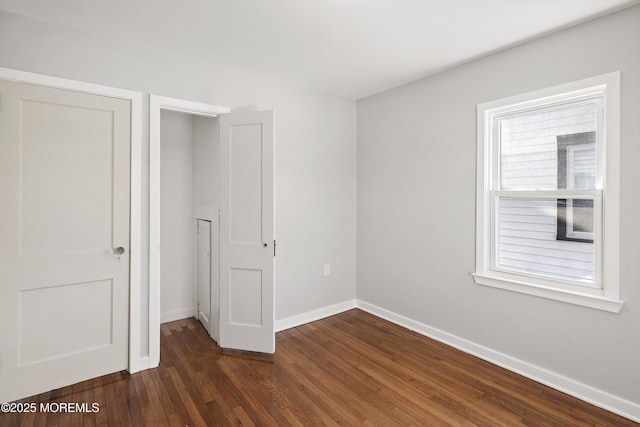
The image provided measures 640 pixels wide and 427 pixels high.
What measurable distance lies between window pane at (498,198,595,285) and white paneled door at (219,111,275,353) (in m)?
2.07

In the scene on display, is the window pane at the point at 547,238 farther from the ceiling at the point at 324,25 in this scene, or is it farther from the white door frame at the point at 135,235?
the white door frame at the point at 135,235

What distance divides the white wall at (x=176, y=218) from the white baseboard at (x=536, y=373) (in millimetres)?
2509

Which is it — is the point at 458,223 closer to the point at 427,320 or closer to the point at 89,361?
the point at 427,320

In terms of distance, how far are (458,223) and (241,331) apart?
225 centimetres

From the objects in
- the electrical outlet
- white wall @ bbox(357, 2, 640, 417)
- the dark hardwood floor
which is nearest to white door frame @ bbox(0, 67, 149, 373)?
the dark hardwood floor

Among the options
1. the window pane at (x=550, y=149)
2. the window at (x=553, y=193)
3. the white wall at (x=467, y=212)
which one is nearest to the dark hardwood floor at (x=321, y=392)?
the white wall at (x=467, y=212)

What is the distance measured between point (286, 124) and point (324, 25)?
1274 millimetres

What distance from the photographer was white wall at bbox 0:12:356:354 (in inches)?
89.7

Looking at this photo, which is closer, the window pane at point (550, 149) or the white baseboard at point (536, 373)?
the white baseboard at point (536, 373)

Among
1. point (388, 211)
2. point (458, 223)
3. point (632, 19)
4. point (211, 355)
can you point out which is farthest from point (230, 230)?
point (632, 19)

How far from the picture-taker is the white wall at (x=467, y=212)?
6.82 ft

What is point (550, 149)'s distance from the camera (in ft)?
8.25

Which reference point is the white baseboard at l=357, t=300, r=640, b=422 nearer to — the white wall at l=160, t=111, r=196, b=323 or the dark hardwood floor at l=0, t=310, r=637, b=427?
the dark hardwood floor at l=0, t=310, r=637, b=427

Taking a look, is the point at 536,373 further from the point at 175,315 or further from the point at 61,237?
the point at 61,237
